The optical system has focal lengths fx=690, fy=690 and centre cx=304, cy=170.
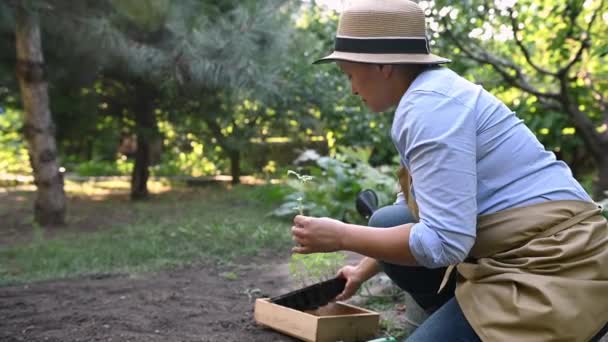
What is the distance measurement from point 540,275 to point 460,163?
297 millimetres

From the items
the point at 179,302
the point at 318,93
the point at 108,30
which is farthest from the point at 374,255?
the point at 318,93

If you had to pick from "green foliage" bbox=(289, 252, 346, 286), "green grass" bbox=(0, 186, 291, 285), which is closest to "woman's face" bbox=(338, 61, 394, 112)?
"green foliage" bbox=(289, 252, 346, 286)

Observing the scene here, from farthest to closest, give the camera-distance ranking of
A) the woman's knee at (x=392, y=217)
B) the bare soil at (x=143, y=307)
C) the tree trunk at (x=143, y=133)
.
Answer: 1. the tree trunk at (x=143, y=133)
2. the bare soil at (x=143, y=307)
3. the woman's knee at (x=392, y=217)

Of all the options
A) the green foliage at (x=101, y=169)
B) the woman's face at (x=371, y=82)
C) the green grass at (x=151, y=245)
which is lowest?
the green foliage at (x=101, y=169)

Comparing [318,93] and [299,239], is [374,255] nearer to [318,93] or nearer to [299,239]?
[299,239]

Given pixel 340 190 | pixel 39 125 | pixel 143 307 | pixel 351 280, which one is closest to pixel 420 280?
pixel 351 280

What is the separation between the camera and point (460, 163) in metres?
1.45

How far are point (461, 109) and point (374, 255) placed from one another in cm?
38

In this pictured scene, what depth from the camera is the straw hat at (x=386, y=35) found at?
5.21 feet

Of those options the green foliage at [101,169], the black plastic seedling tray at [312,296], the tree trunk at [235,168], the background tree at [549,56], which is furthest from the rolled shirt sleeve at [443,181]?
the green foliage at [101,169]

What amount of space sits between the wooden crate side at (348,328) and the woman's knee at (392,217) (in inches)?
18.3

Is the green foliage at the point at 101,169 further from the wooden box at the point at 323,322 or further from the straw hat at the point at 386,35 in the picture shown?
the straw hat at the point at 386,35

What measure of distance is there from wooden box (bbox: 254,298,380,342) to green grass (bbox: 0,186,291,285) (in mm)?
1411

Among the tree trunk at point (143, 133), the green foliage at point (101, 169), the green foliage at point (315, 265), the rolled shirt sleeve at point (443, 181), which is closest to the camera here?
the rolled shirt sleeve at point (443, 181)
